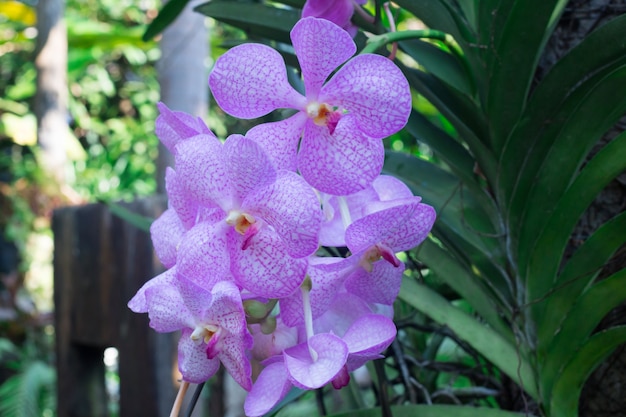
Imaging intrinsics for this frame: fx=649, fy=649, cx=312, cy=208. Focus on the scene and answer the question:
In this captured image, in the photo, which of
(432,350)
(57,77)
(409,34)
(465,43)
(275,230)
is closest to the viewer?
(275,230)

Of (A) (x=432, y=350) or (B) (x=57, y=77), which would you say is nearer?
(A) (x=432, y=350)

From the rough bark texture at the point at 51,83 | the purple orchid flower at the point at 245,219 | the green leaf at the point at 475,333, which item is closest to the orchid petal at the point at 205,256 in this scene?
the purple orchid flower at the point at 245,219

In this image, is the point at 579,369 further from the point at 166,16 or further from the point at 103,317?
the point at 103,317

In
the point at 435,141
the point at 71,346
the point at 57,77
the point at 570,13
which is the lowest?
the point at 57,77

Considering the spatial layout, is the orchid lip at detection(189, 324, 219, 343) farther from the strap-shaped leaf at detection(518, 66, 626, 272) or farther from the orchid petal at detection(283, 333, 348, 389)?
the strap-shaped leaf at detection(518, 66, 626, 272)

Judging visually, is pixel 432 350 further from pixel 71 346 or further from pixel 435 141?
pixel 71 346

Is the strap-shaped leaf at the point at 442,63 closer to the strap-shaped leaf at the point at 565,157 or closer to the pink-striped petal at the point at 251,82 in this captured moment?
the strap-shaped leaf at the point at 565,157

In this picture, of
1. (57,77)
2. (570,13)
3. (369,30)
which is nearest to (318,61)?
(369,30)

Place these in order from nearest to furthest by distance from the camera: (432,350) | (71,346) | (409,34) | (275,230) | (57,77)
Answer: (275,230) < (409,34) < (432,350) < (71,346) < (57,77)
